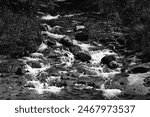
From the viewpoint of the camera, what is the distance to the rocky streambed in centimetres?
1096

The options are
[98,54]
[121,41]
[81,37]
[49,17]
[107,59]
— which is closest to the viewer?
[107,59]

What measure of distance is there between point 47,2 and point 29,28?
200 inches

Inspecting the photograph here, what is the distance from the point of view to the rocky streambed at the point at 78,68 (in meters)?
11.0

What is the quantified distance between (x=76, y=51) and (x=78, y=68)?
1.55m

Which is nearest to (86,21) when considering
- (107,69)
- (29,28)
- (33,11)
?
(33,11)

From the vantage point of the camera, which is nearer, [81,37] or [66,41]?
[66,41]

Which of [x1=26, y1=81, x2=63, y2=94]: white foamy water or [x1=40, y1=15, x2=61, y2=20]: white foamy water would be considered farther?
[x1=40, y1=15, x2=61, y2=20]: white foamy water

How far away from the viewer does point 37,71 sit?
12406 mm

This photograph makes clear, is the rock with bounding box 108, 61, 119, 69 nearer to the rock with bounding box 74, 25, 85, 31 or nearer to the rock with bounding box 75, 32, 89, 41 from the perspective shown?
the rock with bounding box 75, 32, 89, 41

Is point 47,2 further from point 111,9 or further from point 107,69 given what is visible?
point 107,69

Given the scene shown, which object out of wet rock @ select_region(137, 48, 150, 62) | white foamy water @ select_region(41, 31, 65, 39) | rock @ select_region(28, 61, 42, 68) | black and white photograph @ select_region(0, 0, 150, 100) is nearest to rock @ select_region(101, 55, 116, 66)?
black and white photograph @ select_region(0, 0, 150, 100)

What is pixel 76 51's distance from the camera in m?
14.2

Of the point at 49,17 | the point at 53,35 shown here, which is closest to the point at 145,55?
the point at 53,35

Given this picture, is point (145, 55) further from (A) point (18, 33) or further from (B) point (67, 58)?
(A) point (18, 33)
